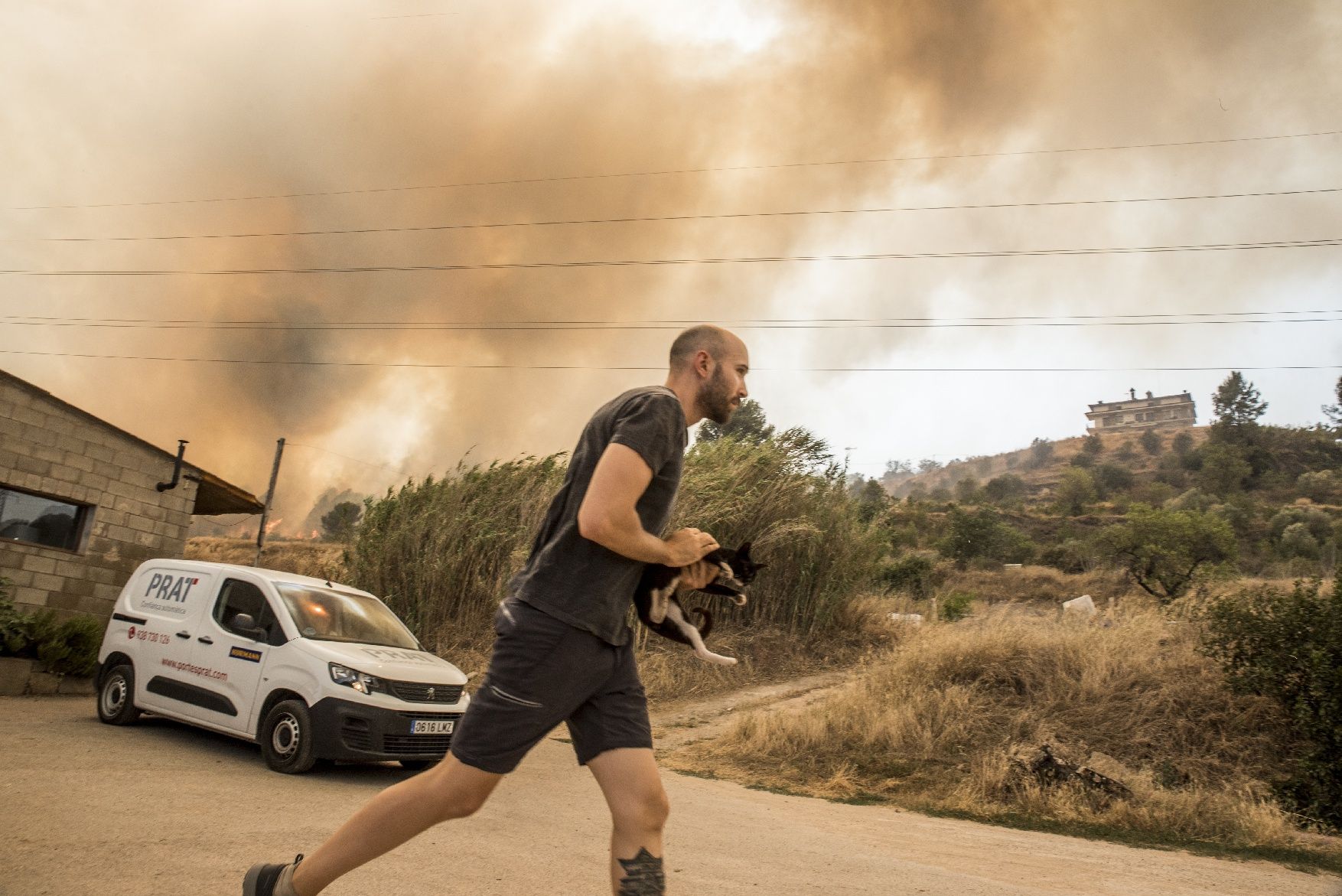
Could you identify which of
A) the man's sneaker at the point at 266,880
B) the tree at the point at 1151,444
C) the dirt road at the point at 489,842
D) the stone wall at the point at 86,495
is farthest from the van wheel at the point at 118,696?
the tree at the point at 1151,444

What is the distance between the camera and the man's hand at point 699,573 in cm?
270

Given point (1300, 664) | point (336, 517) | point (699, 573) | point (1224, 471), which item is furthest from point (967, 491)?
point (699, 573)

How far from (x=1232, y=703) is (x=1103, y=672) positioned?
1247mm

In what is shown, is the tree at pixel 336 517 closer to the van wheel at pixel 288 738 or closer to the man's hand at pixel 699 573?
the van wheel at pixel 288 738

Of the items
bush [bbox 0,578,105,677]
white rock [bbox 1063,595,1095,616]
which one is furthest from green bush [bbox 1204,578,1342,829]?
bush [bbox 0,578,105,677]

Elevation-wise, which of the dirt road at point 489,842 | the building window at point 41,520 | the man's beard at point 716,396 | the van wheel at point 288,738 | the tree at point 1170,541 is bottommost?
the dirt road at point 489,842

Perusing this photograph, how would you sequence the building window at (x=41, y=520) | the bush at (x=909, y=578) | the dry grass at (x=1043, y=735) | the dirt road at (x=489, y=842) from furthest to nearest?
the bush at (x=909, y=578) < the building window at (x=41, y=520) < the dry grass at (x=1043, y=735) < the dirt road at (x=489, y=842)

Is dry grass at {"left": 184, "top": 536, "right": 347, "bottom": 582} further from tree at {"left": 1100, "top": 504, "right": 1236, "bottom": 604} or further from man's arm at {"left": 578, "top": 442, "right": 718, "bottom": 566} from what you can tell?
tree at {"left": 1100, "top": 504, "right": 1236, "bottom": 604}

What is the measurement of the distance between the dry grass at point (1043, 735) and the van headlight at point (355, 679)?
3.85m

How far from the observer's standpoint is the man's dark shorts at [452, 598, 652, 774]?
2412 mm

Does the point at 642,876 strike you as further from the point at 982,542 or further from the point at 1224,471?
the point at 1224,471

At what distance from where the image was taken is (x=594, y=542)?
2.49 meters

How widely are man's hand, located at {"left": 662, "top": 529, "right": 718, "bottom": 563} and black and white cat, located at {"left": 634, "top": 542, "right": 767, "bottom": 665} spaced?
0.19 ft

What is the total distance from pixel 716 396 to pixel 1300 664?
8647mm
